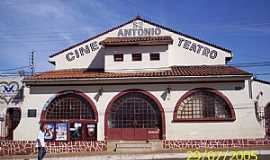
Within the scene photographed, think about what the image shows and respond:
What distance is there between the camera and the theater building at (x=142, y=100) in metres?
26.4

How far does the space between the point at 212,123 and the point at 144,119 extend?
430 centimetres

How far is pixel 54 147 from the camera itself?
2706 centimetres

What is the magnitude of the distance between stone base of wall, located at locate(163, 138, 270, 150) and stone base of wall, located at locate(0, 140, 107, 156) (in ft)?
14.1

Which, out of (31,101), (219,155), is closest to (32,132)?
(31,101)

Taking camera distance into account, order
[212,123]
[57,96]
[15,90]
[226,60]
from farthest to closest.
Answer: [15,90] → [226,60] → [57,96] → [212,123]

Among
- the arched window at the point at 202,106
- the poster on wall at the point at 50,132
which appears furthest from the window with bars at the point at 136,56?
the poster on wall at the point at 50,132

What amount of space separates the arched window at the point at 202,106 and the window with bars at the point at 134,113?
1557mm

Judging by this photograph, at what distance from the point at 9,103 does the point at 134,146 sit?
11706 mm

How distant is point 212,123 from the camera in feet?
86.3

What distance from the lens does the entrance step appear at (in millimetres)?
25859

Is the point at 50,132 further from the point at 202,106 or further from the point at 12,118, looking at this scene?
the point at 202,106

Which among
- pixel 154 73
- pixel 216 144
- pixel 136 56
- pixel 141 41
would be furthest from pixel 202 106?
pixel 141 41

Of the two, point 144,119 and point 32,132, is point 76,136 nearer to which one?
point 32,132

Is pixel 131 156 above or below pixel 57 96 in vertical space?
below
